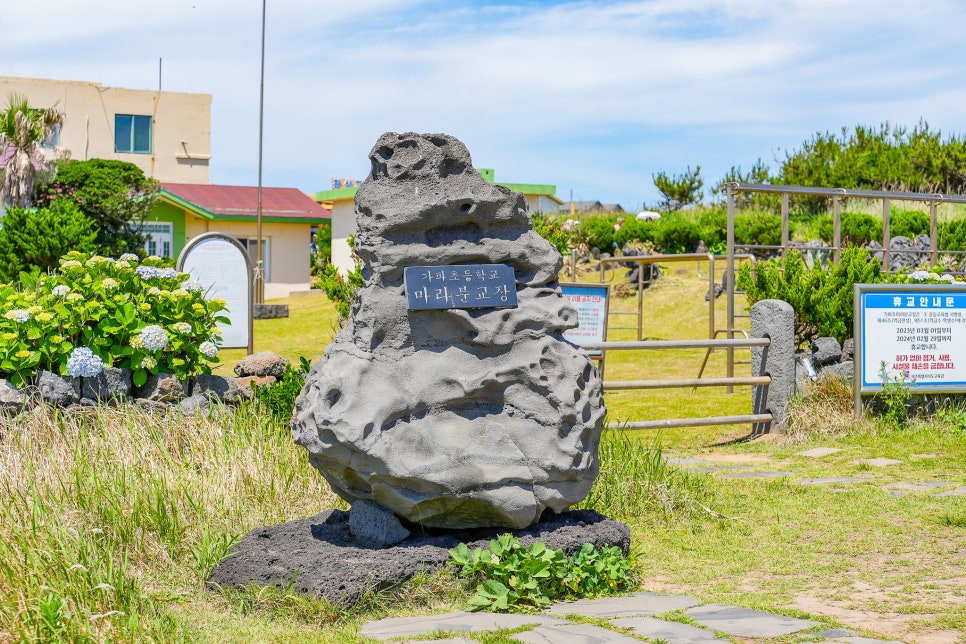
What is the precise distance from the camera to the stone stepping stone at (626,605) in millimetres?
4598

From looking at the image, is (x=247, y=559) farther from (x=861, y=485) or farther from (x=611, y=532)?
(x=861, y=485)

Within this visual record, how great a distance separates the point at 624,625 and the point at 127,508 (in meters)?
2.76

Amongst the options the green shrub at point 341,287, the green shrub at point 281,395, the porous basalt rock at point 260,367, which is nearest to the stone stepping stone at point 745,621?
the green shrub at point 281,395

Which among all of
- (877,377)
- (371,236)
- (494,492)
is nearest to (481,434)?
(494,492)

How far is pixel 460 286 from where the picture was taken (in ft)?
17.2

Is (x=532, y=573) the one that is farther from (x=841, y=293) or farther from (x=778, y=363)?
(x=841, y=293)

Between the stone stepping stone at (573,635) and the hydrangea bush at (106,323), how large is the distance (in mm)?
5375

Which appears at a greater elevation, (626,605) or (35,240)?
(35,240)

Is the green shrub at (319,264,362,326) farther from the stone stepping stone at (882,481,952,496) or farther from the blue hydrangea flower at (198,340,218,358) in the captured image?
the stone stepping stone at (882,481,952,496)

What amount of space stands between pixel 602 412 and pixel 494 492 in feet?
2.71

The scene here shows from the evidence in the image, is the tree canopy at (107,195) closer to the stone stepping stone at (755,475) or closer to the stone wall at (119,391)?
the stone wall at (119,391)

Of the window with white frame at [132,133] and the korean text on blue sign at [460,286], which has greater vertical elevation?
the window with white frame at [132,133]

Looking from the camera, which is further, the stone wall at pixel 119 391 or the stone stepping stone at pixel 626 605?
the stone wall at pixel 119 391

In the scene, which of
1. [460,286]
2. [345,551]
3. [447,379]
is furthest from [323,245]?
[345,551]
